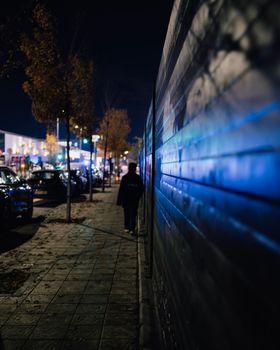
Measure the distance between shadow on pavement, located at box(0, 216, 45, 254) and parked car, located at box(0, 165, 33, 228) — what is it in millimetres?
386

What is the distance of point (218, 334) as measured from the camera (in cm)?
126

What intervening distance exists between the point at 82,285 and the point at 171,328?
3.85m

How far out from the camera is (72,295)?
5676 mm

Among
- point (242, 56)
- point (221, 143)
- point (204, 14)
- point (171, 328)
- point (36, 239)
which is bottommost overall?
point (36, 239)

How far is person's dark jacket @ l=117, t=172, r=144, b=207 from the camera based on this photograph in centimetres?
1055

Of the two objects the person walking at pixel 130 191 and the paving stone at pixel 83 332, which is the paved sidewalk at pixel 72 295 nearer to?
the paving stone at pixel 83 332

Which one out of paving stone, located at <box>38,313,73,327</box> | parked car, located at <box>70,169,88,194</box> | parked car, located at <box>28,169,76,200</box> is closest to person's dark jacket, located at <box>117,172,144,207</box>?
paving stone, located at <box>38,313,73,327</box>

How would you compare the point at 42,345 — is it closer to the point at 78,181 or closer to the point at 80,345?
the point at 80,345

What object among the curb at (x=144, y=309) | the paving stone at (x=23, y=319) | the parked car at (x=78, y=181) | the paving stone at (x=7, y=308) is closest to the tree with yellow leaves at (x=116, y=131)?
the parked car at (x=78, y=181)

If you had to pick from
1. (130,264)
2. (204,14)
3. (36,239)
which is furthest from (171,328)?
(36,239)

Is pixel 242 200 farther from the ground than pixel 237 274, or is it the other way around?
pixel 242 200

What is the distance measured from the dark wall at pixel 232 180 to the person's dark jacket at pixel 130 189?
8515 millimetres

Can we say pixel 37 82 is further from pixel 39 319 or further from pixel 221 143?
pixel 221 143

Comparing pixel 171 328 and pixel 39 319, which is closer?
pixel 171 328
